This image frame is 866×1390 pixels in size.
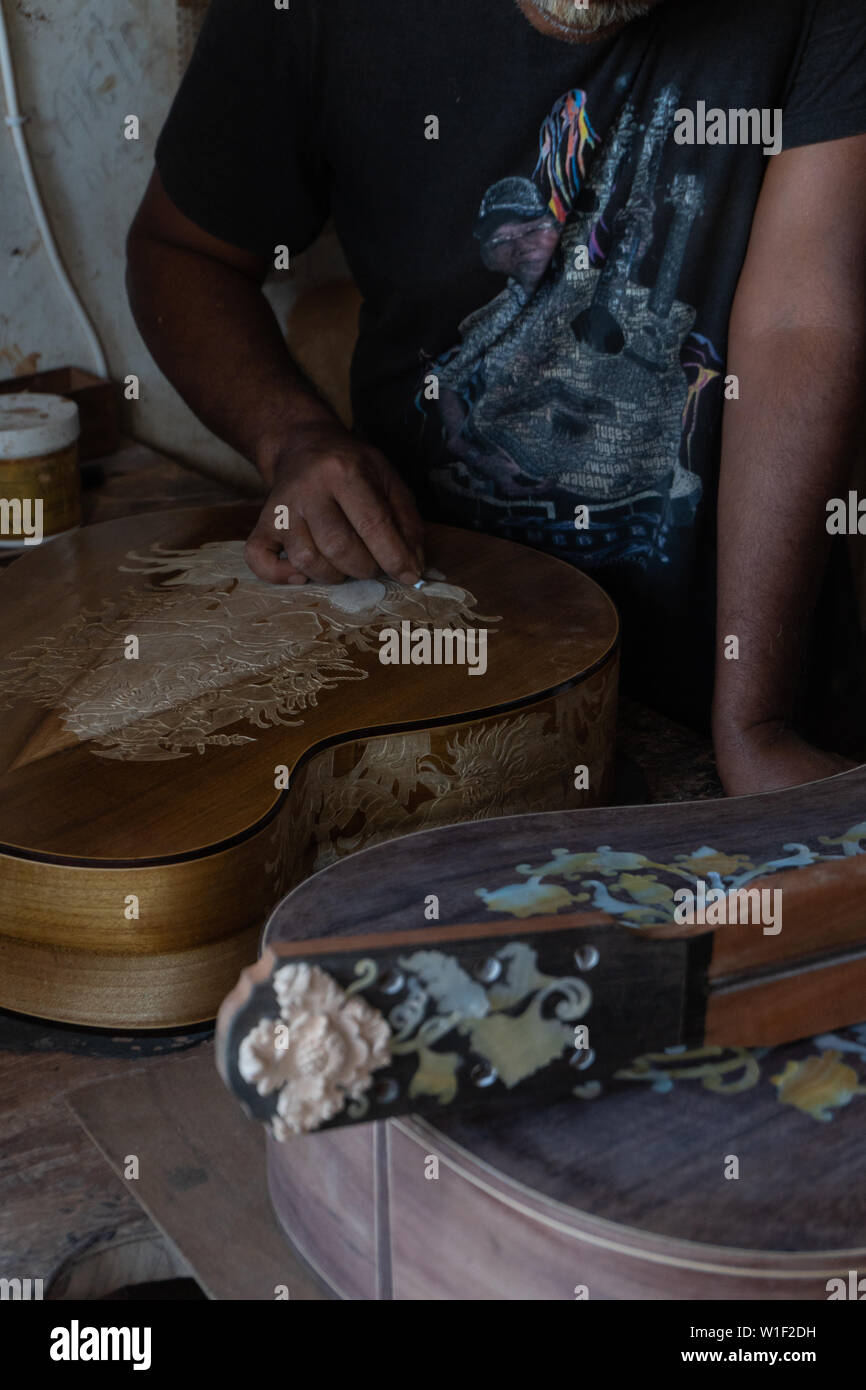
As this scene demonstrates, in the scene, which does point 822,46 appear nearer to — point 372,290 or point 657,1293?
point 372,290

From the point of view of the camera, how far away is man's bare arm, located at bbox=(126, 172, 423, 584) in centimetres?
116

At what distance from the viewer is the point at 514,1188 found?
1.79 ft

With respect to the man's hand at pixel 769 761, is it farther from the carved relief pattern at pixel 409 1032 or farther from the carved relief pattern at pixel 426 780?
the carved relief pattern at pixel 409 1032

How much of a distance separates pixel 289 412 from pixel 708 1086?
37.6 inches

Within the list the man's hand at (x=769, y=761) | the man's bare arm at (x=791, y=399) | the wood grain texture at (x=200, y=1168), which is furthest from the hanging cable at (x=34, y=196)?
the wood grain texture at (x=200, y=1168)

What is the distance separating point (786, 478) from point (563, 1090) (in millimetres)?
851

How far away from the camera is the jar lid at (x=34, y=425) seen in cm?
143

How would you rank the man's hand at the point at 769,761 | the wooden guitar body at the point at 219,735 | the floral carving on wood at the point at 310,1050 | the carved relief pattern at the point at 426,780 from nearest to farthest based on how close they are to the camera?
the floral carving on wood at the point at 310,1050 < the wooden guitar body at the point at 219,735 < the carved relief pattern at the point at 426,780 < the man's hand at the point at 769,761

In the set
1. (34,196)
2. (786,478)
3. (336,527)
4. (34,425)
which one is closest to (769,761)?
(786,478)

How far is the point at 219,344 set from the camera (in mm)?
1442

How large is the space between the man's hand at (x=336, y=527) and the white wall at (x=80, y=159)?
818 mm

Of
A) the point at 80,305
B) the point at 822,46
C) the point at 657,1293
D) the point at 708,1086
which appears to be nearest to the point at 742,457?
the point at 822,46

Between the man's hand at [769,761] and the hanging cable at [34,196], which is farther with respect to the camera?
the hanging cable at [34,196]

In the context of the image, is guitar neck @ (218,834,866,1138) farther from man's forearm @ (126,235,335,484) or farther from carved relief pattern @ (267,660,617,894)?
man's forearm @ (126,235,335,484)
